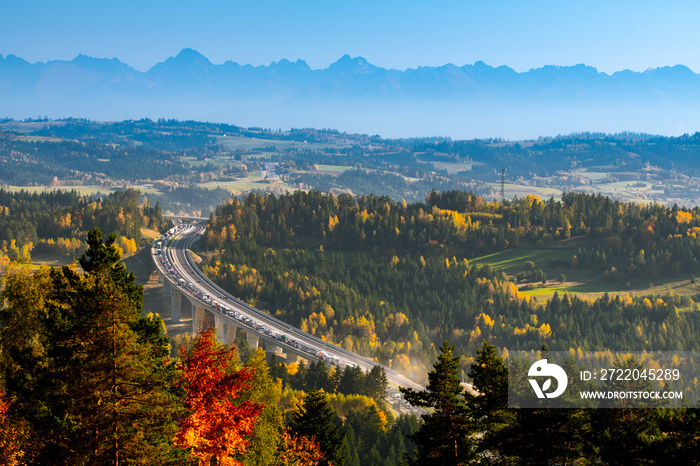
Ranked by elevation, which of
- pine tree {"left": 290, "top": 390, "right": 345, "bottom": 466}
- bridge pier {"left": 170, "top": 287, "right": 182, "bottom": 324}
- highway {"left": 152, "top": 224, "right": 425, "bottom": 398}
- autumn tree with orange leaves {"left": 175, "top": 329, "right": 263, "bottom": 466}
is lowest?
bridge pier {"left": 170, "top": 287, "right": 182, "bottom": 324}

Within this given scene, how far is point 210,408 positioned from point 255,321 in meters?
110

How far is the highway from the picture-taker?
123375mm

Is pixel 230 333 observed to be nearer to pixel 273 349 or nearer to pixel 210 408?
pixel 273 349

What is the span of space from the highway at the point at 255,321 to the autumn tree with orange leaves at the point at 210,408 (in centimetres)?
7326

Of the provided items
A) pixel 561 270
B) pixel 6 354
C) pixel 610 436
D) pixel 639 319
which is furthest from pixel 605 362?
pixel 6 354

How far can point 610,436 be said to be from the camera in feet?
117

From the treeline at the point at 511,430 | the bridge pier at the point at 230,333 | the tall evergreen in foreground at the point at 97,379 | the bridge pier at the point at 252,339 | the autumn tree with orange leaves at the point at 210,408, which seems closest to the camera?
the tall evergreen in foreground at the point at 97,379

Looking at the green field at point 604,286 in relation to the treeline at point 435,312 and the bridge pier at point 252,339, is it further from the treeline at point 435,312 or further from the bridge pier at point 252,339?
the bridge pier at point 252,339

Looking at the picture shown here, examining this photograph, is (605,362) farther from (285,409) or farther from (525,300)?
(285,409)

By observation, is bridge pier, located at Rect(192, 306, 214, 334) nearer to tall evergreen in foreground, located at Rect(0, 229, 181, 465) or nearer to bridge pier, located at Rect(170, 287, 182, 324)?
bridge pier, located at Rect(170, 287, 182, 324)

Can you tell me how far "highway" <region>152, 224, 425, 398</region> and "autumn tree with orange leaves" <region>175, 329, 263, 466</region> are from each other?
73261 millimetres

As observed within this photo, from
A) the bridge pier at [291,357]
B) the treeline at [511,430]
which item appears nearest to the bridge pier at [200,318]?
the bridge pier at [291,357]

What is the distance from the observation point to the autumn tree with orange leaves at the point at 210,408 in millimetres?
35969

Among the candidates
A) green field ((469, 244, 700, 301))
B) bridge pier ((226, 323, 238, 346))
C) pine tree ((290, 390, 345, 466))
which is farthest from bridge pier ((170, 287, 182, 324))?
pine tree ((290, 390, 345, 466))
